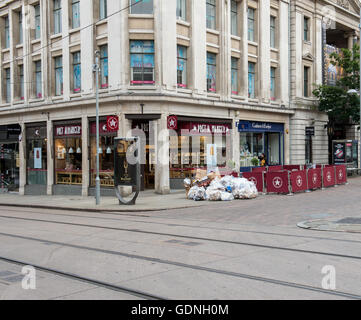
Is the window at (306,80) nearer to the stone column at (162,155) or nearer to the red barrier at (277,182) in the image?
the red barrier at (277,182)

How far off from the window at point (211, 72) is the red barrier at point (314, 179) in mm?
7809

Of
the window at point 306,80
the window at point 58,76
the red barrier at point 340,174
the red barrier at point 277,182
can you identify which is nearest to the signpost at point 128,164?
the red barrier at point 277,182

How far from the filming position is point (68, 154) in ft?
90.5

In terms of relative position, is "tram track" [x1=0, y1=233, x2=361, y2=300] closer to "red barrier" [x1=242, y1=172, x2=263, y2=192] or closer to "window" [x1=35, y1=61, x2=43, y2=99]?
"red barrier" [x1=242, y1=172, x2=263, y2=192]

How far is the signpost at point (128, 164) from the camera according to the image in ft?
63.5

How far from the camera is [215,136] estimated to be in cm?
2753

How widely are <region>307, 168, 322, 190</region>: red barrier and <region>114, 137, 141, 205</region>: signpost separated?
9417 millimetres

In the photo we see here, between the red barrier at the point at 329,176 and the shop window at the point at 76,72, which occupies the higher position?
the shop window at the point at 76,72

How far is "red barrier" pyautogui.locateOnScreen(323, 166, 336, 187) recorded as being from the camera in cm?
2495

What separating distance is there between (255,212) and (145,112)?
9.98 m

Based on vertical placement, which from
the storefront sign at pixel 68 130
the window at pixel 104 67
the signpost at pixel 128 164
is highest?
the window at pixel 104 67

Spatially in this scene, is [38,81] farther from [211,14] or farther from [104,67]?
[211,14]

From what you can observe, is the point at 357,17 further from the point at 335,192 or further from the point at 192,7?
the point at 335,192

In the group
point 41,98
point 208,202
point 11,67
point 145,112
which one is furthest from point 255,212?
point 11,67
